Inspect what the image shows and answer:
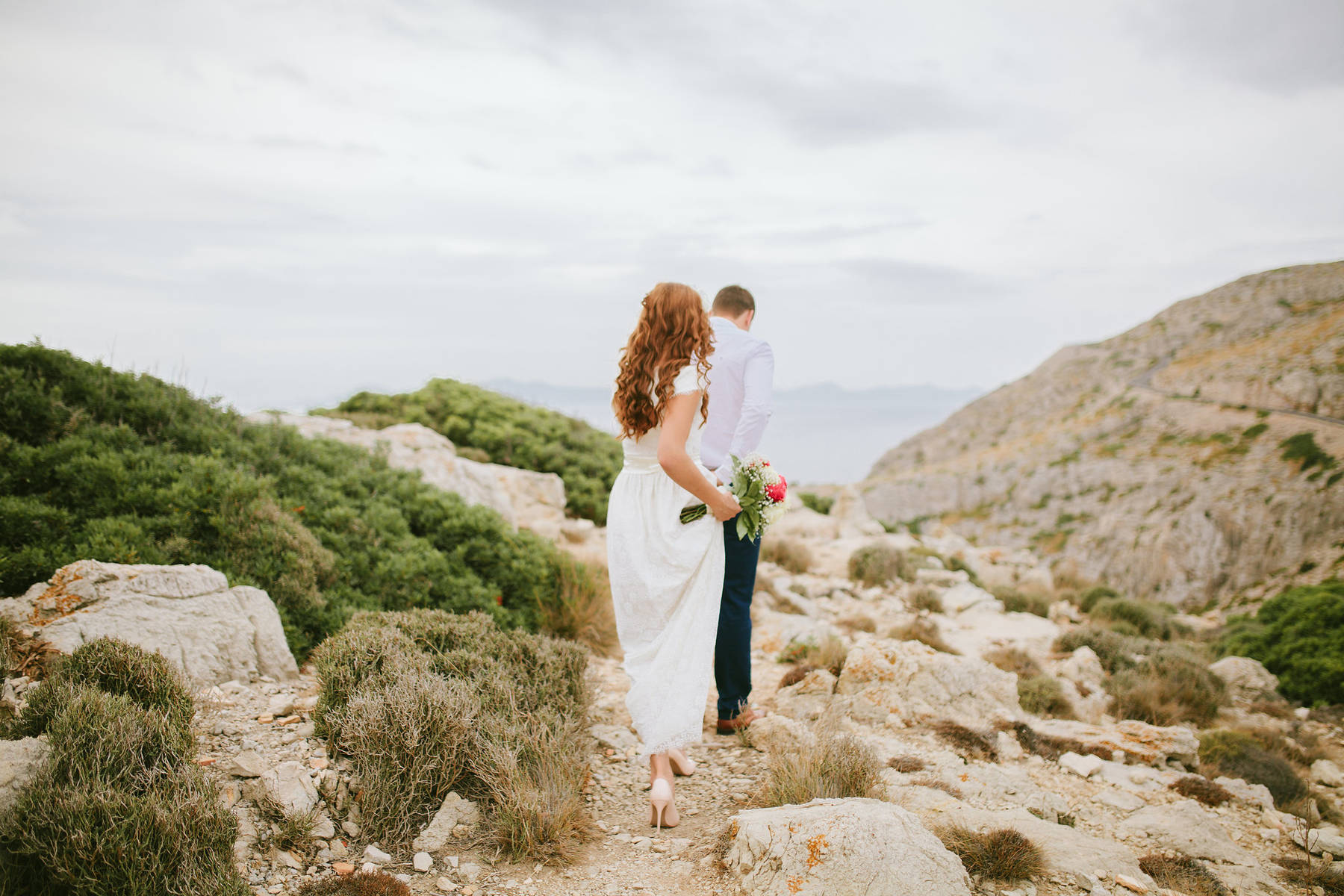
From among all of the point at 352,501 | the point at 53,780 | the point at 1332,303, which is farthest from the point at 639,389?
the point at 1332,303

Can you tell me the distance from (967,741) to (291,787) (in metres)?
4.42

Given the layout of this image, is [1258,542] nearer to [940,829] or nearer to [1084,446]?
[1084,446]

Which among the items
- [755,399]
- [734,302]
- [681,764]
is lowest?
[681,764]

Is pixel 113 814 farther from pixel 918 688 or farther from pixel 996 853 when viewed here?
pixel 918 688

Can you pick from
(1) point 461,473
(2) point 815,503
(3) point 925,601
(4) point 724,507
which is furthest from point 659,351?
(2) point 815,503

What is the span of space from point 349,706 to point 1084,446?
21.9 metres

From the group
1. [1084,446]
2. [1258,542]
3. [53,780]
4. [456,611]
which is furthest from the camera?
[1084,446]

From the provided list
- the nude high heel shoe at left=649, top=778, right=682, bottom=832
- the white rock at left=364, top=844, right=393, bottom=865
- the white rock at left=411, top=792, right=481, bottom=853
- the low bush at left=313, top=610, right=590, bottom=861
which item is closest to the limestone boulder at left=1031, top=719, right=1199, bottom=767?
the nude high heel shoe at left=649, top=778, right=682, bottom=832

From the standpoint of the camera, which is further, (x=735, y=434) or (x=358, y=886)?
(x=735, y=434)

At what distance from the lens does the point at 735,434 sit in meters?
4.51

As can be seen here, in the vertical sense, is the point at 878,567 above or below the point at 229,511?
Answer: below

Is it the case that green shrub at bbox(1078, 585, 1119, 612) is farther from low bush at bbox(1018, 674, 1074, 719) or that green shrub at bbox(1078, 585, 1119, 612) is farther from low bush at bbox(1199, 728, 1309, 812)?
low bush at bbox(1199, 728, 1309, 812)

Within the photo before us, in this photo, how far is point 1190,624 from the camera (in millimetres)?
11453

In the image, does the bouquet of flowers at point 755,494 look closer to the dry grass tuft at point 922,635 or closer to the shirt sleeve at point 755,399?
the shirt sleeve at point 755,399
